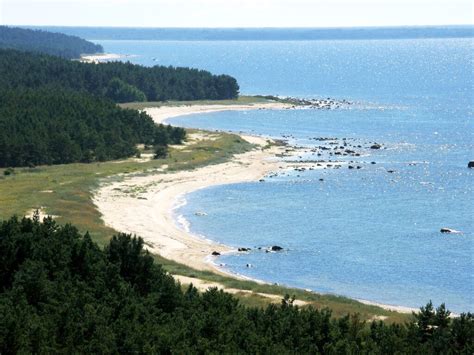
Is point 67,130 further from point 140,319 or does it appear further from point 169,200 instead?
point 140,319

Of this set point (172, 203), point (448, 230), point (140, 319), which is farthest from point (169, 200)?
point (140, 319)

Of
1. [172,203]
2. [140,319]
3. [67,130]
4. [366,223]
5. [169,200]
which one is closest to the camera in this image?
[140,319]

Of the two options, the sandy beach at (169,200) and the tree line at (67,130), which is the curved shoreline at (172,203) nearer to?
the sandy beach at (169,200)

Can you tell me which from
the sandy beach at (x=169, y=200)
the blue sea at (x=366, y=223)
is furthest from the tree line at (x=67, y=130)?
the blue sea at (x=366, y=223)

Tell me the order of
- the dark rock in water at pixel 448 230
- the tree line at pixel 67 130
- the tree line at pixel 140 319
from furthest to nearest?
the tree line at pixel 67 130 → the dark rock in water at pixel 448 230 → the tree line at pixel 140 319

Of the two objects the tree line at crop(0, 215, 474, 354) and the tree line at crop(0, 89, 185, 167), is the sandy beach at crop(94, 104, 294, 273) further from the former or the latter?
the tree line at crop(0, 215, 474, 354)

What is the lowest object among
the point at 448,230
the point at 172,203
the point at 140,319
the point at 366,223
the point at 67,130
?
the point at 172,203
